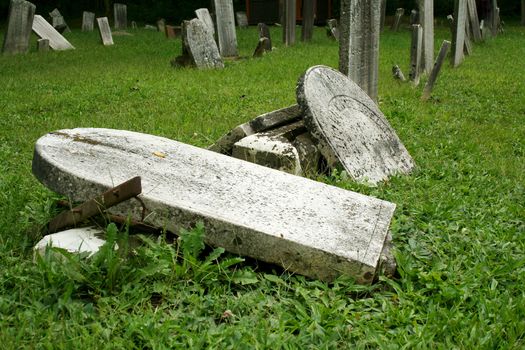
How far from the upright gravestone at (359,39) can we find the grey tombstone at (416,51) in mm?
2402

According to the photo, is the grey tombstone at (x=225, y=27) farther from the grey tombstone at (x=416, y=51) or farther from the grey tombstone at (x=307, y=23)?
the grey tombstone at (x=416, y=51)

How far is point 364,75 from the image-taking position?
23.7 ft

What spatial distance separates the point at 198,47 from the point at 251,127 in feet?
20.7

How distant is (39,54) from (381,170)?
36.4 ft

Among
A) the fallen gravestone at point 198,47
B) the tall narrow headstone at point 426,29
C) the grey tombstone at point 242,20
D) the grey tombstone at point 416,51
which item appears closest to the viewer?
the grey tombstone at point 416,51

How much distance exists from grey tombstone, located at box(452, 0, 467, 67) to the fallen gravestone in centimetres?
434

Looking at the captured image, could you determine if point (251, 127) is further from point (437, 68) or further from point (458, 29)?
point (458, 29)

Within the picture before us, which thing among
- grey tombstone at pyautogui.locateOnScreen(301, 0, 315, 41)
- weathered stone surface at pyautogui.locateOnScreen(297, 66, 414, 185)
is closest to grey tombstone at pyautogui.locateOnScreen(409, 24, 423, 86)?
weathered stone surface at pyautogui.locateOnScreen(297, 66, 414, 185)

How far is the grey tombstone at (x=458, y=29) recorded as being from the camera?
1135cm

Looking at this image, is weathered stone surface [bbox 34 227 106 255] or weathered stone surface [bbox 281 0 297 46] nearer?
weathered stone surface [bbox 34 227 106 255]

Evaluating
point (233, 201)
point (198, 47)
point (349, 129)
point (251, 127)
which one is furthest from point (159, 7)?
point (233, 201)

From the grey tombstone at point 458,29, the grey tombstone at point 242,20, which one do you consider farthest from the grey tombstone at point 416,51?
the grey tombstone at point 242,20

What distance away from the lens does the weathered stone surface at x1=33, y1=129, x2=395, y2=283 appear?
Result: 10.5 ft

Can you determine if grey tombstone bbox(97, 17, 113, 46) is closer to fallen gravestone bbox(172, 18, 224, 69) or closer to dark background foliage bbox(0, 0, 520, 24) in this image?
fallen gravestone bbox(172, 18, 224, 69)
